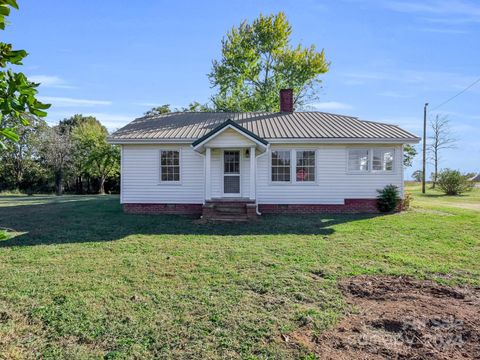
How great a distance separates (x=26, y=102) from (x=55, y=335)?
2844 millimetres

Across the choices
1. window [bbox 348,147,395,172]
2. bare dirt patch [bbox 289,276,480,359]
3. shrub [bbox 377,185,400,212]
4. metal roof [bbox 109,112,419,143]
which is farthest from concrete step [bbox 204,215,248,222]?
bare dirt patch [bbox 289,276,480,359]

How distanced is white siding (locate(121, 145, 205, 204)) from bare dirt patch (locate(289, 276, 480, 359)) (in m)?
8.90

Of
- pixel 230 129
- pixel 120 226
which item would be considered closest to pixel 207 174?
pixel 230 129

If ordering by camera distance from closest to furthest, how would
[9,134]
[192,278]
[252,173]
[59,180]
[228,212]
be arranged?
[9,134] → [192,278] → [228,212] → [252,173] → [59,180]

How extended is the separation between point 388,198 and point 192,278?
10.1 meters

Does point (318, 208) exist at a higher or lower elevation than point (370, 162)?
lower

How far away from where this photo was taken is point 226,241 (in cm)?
838

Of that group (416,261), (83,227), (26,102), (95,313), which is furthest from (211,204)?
(26,102)

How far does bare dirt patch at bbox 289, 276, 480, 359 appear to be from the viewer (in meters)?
3.45

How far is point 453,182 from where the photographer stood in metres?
25.8

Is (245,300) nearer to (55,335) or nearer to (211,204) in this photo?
(55,335)

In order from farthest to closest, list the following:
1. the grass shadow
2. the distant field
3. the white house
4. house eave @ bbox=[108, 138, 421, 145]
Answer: the distant field → the white house → house eave @ bbox=[108, 138, 421, 145] → the grass shadow

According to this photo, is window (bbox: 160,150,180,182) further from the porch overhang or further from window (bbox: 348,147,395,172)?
window (bbox: 348,147,395,172)

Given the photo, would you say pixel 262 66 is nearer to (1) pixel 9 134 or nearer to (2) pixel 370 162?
(2) pixel 370 162
